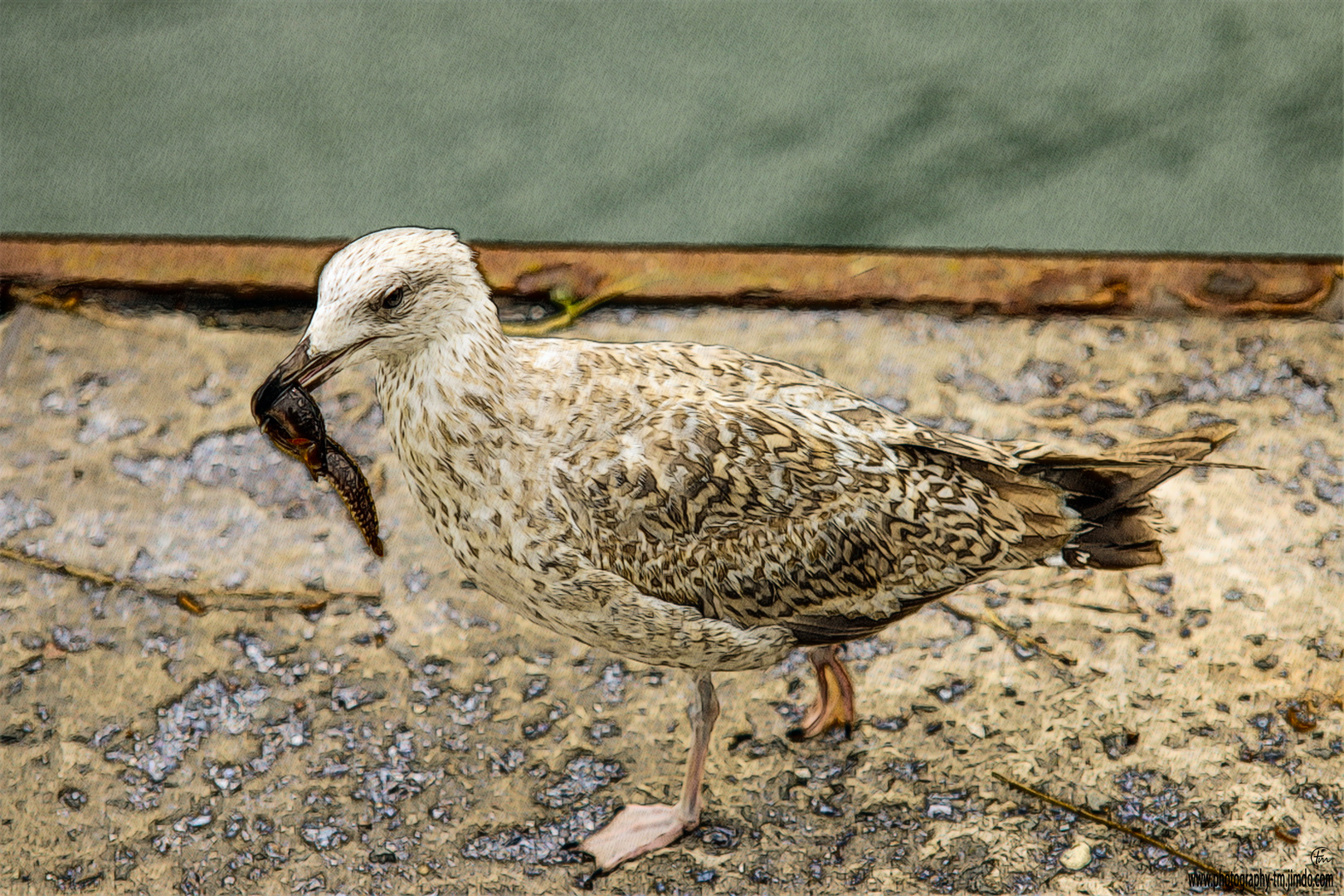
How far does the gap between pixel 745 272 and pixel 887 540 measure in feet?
5.63

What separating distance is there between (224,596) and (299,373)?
5.19 ft

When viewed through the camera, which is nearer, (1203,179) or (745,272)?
(745,272)

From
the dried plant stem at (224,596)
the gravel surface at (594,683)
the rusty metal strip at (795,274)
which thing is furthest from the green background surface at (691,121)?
the dried plant stem at (224,596)

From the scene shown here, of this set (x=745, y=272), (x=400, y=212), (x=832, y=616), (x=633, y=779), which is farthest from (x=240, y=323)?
(x=832, y=616)

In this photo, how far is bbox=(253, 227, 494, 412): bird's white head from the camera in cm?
295

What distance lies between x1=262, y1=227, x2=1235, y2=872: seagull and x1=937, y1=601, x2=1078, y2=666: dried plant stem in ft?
2.13

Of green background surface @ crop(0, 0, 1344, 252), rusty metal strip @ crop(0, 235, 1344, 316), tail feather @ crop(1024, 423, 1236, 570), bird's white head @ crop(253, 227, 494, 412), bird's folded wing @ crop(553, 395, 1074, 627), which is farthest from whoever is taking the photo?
green background surface @ crop(0, 0, 1344, 252)

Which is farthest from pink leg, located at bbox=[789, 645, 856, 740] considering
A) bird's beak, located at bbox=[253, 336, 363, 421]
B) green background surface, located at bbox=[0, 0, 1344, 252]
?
green background surface, located at bbox=[0, 0, 1344, 252]

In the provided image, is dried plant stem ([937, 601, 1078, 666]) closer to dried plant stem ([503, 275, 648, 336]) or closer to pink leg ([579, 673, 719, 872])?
pink leg ([579, 673, 719, 872])

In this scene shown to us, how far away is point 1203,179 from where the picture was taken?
5863 millimetres

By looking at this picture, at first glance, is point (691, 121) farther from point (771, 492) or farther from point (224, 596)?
point (771, 492)

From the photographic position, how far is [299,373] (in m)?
2.98

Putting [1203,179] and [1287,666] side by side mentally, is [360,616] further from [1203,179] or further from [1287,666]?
[1203,179]

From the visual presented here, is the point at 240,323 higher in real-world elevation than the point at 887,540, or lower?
higher
